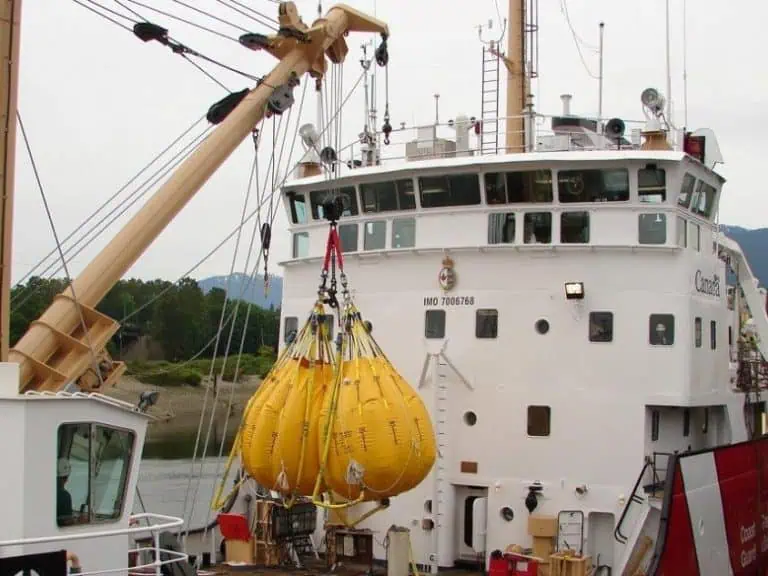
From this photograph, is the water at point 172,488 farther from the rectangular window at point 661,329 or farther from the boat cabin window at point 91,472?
the boat cabin window at point 91,472

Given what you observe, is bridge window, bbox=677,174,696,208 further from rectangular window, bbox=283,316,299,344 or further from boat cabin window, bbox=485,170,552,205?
rectangular window, bbox=283,316,299,344

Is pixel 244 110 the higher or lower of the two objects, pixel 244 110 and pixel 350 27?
the lower

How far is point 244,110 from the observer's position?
13594 millimetres

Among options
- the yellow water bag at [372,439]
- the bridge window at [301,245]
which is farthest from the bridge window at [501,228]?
the yellow water bag at [372,439]

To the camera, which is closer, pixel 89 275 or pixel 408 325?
pixel 89 275

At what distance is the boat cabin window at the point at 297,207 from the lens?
1636 centimetres

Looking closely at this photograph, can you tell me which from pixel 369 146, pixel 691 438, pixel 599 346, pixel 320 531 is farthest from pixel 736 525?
pixel 369 146

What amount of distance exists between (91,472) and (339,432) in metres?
3.71

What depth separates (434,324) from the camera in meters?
14.7

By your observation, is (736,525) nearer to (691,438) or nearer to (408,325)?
(691,438)

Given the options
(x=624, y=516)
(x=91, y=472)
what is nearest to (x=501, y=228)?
(x=624, y=516)

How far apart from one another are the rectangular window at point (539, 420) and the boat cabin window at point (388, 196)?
11.0ft

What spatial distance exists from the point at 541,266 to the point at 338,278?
3.06m

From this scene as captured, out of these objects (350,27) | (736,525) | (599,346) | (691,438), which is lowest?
(736,525)
